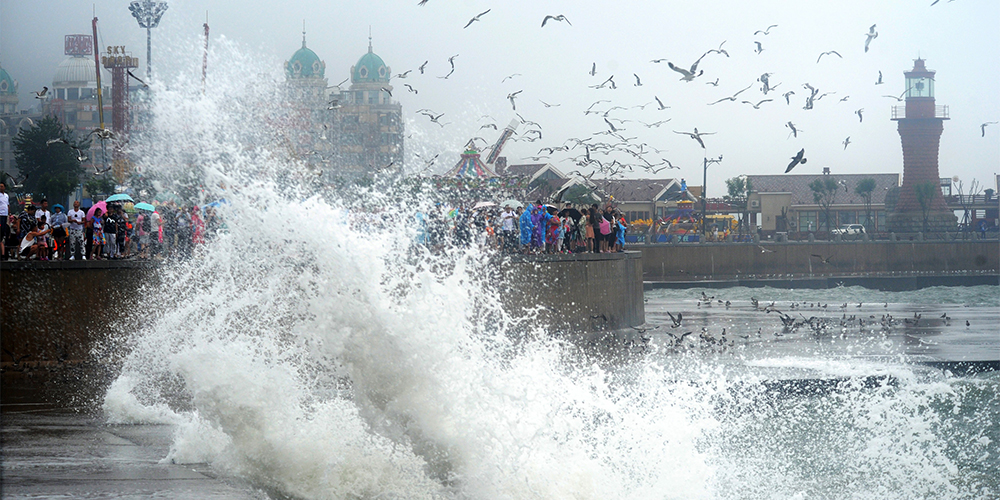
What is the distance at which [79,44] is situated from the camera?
18162 cm

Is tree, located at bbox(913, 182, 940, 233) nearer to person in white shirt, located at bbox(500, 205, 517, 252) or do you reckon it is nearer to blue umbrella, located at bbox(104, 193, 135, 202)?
person in white shirt, located at bbox(500, 205, 517, 252)

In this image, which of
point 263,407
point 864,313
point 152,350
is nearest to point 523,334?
point 152,350

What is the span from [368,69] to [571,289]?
17082 centimetres

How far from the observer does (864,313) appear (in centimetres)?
3572

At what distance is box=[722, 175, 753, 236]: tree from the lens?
336 ft

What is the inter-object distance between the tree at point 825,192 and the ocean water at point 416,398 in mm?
91567

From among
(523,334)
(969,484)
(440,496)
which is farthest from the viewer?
(523,334)

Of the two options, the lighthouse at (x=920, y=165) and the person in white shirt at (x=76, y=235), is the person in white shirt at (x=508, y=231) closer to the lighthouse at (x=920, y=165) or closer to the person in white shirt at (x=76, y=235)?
the person in white shirt at (x=76, y=235)

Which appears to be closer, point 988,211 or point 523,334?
point 523,334

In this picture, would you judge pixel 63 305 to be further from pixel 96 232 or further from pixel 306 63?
pixel 306 63

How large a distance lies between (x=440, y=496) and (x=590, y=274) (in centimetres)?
1518

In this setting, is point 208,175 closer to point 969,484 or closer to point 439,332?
point 439,332

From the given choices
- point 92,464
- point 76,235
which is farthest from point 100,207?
point 92,464

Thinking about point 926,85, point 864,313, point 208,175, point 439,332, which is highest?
point 926,85
